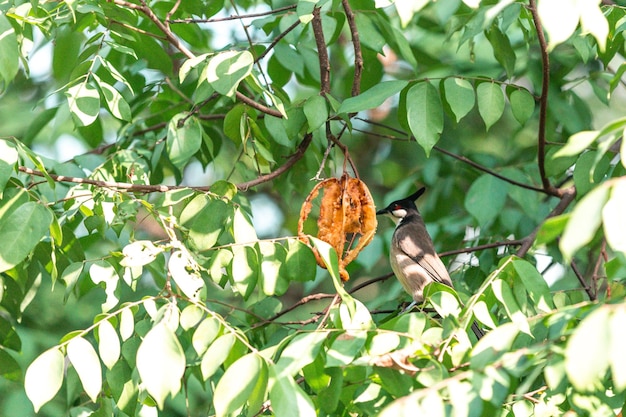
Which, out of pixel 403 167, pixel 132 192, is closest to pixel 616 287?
pixel 132 192

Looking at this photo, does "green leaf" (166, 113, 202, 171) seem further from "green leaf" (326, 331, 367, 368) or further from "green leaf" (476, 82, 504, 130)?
"green leaf" (326, 331, 367, 368)

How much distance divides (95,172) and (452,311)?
1604mm

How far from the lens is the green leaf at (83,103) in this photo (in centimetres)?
265

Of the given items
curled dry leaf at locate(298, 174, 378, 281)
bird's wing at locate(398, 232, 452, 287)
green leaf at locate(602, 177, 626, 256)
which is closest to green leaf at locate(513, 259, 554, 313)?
curled dry leaf at locate(298, 174, 378, 281)

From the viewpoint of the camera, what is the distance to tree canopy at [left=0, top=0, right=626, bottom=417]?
177 cm

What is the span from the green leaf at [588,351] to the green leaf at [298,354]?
72 centimetres

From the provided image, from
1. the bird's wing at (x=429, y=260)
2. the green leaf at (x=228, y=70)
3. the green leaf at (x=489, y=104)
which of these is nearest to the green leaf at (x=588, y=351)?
the green leaf at (x=228, y=70)

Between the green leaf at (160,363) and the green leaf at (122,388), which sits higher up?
the green leaf at (160,363)

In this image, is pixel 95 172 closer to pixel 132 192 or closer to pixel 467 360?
pixel 132 192

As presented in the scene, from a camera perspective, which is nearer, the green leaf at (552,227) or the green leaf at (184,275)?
the green leaf at (552,227)

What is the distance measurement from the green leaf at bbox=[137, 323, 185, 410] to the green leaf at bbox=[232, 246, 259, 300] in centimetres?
61

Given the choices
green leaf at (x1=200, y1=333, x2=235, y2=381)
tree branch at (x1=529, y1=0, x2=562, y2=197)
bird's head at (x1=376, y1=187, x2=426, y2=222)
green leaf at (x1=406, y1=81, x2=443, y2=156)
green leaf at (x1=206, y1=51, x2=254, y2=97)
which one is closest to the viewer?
green leaf at (x1=200, y1=333, x2=235, y2=381)

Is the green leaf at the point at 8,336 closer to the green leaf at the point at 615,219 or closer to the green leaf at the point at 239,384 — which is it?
the green leaf at the point at 239,384

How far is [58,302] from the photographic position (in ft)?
19.2
